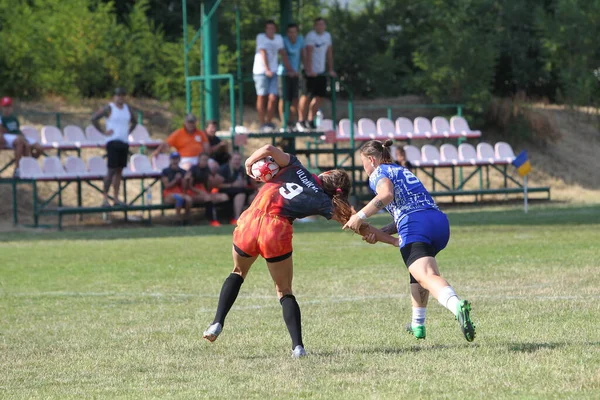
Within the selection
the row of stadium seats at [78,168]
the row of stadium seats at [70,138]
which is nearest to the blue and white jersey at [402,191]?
the row of stadium seats at [78,168]

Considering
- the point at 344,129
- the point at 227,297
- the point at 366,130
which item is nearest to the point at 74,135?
the point at 344,129

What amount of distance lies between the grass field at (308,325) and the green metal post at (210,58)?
8.92 metres

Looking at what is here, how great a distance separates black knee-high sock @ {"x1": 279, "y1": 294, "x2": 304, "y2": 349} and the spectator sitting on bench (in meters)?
15.5

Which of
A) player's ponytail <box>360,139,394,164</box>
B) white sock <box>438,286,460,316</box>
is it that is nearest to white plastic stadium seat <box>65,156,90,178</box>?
player's ponytail <box>360,139,394,164</box>

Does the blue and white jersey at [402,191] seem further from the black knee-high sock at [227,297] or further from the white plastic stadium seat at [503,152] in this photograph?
the white plastic stadium seat at [503,152]

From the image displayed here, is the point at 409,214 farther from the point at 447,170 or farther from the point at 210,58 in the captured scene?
the point at 447,170

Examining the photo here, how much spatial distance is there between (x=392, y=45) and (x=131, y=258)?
21865mm

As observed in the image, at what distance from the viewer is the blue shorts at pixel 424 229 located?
8.18 meters

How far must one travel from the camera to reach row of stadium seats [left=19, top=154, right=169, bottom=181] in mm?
22781

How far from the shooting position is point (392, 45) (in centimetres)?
3659

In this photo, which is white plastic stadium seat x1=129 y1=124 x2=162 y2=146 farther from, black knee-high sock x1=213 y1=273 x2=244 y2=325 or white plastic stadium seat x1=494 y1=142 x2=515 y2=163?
black knee-high sock x1=213 y1=273 x2=244 y2=325

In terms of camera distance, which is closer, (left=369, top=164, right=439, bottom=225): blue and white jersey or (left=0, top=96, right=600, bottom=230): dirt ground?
(left=369, top=164, right=439, bottom=225): blue and white jersey

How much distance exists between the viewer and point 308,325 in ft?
31.7

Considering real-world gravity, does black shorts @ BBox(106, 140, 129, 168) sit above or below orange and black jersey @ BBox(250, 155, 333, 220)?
below
